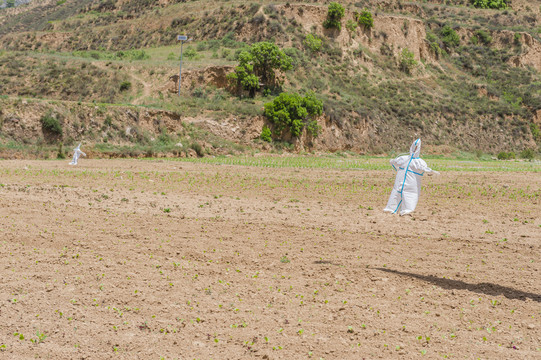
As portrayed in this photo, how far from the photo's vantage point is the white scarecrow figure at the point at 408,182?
1127 centimetres

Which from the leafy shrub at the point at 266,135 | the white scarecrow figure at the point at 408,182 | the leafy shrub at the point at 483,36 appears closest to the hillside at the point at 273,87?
the leafy shrub at the point at 483,36

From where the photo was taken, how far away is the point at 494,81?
7125 centimetres

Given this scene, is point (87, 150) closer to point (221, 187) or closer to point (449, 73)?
point (221, 187)

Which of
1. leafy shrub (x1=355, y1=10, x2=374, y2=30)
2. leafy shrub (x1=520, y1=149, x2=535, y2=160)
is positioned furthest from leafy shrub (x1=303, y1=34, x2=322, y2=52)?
leafy shrub (x1=520, y1=149, x2=535, y2=160)

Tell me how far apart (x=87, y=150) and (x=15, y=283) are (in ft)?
93.3

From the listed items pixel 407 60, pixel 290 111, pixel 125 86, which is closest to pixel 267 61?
pixel 290 111

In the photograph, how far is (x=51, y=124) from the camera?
34031 mm

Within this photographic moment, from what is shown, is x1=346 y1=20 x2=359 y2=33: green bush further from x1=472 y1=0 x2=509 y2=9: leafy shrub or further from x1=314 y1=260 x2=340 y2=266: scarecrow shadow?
x1=314 y1=260 x2=340 y2=266: scarecrow shadow

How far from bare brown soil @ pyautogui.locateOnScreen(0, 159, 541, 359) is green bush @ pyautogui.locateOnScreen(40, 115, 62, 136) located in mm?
19672

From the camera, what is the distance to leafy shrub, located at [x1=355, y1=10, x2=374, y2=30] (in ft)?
214

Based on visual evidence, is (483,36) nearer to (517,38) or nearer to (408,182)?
(517,38)

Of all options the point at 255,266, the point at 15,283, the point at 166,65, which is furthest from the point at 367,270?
the point at 166,65

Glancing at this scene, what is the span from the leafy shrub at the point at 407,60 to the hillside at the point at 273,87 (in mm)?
191

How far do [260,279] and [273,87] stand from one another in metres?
45.8
